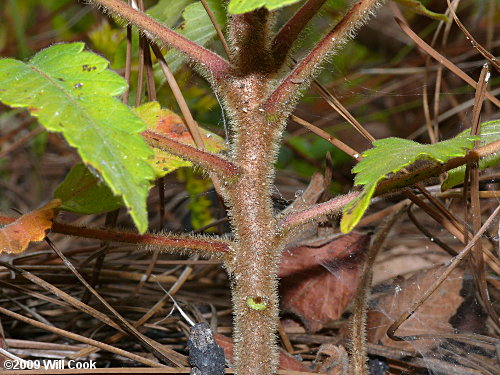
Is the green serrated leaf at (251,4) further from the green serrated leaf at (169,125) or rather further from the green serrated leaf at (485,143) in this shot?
the green serrated leaf at (485,143)

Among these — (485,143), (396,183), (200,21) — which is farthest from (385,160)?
(200,21)

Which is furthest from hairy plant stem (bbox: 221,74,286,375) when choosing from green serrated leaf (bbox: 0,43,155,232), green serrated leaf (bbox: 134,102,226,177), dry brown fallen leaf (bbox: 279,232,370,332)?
dry brown fallen leaf (bbox: 279,232,370,332)

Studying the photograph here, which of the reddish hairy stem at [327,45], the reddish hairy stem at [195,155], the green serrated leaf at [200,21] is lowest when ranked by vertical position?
the reddish hairy stem at [195,155]

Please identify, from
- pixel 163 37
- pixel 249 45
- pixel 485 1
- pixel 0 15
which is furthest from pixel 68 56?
pixel 0 15

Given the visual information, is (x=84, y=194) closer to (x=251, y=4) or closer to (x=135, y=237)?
(x=135, y=237)

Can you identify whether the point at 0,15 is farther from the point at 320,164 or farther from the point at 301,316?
the point at 301,316

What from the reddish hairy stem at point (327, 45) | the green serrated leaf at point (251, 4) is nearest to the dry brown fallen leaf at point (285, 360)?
the reddish hairy stem at point (327, 45)

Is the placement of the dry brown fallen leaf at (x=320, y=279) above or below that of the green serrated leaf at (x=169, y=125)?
below
